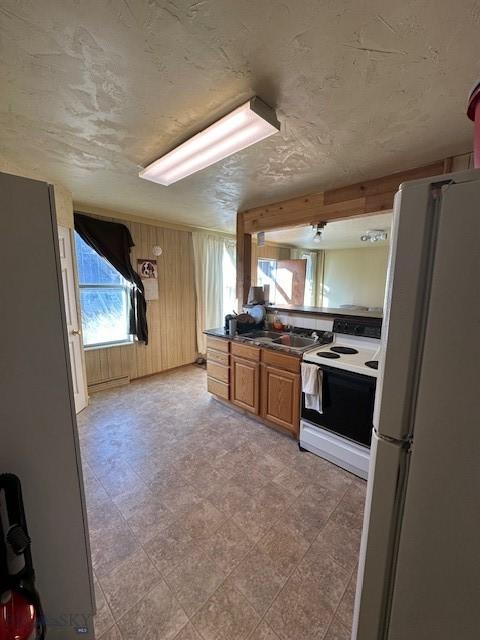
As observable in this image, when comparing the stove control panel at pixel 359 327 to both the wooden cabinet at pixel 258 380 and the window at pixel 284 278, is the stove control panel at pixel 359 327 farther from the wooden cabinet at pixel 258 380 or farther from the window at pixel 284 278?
the window at pixel 284 278

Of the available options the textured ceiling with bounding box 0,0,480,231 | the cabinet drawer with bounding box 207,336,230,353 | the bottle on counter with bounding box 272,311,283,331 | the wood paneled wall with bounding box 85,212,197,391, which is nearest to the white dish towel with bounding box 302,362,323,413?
the bottle on counter with bounding box 272,311,283,331

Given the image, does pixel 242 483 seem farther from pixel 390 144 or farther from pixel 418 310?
pixel 390 144

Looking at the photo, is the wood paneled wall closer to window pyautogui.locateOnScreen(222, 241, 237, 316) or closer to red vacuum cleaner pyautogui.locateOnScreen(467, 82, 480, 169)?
window pyautogui.locateOnScreen(222, 241, 237, 316)

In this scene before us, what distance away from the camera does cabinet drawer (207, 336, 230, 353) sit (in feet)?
9.83

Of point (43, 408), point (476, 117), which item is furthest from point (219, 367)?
point (476, 117)

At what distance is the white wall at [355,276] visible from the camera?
631 cm

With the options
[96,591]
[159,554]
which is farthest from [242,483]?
[96,591]

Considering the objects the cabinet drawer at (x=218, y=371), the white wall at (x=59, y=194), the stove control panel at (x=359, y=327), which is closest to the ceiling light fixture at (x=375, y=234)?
the stove control panel at (x=359, y=327)

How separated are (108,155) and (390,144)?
2024 mm

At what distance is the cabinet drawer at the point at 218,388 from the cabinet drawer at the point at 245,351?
0.47 meters

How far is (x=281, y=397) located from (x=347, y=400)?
673mm

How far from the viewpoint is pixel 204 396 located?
137 inches

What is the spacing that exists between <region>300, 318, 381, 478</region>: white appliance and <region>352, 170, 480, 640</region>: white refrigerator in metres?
1.28

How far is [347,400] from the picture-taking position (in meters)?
2.00
